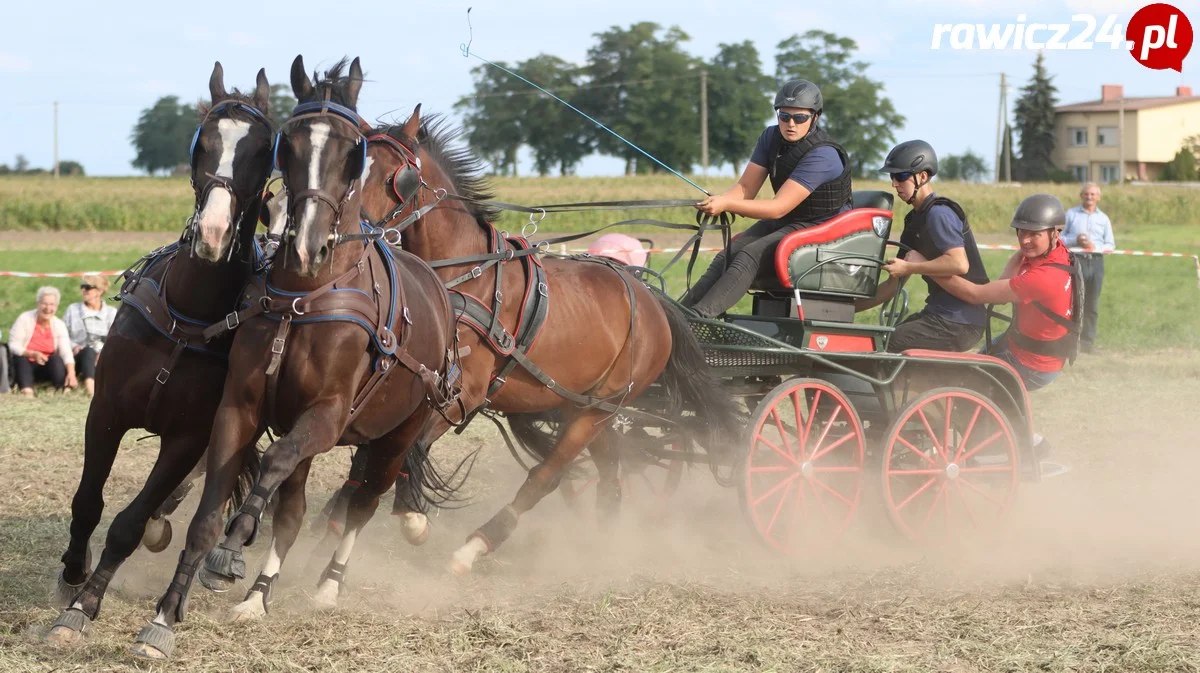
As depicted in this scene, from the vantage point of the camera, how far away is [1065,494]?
25.2ft

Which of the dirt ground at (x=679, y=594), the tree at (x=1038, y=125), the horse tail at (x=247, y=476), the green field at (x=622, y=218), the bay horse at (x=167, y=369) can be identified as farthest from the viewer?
the tree at (x=1038, y=125)

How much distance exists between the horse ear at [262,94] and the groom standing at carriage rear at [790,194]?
2.48 metres

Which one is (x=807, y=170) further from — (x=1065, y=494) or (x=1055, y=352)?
(x=1065, y=494)

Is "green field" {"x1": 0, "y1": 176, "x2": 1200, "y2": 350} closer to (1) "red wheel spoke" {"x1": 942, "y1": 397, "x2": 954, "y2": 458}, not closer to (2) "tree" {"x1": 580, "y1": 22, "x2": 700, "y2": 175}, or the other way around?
(1) "red wheel spoke" {"x1": 942, "y1": 397, "x2": 954, "y2": 458}

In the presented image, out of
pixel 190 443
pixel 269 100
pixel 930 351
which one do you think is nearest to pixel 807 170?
pixel 930 351

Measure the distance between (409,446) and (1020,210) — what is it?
361cm

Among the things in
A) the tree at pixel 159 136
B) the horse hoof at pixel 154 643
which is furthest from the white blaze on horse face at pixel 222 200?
the tree at pixel 159 136

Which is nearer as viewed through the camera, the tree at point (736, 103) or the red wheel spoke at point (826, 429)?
the red wheel spoke at point (826, 429)

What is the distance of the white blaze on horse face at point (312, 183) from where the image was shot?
4012mm

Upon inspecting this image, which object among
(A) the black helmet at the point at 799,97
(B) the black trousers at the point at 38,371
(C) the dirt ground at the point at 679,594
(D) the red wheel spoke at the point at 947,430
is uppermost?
(A) the black helmet at the point at 799,97

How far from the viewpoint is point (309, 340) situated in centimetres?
422

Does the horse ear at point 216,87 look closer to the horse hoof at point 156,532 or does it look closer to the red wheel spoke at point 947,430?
the horse hoof at point 156,532

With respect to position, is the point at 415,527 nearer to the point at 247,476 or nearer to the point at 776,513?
the point at 247,476

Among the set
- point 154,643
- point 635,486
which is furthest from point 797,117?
point 154,643
